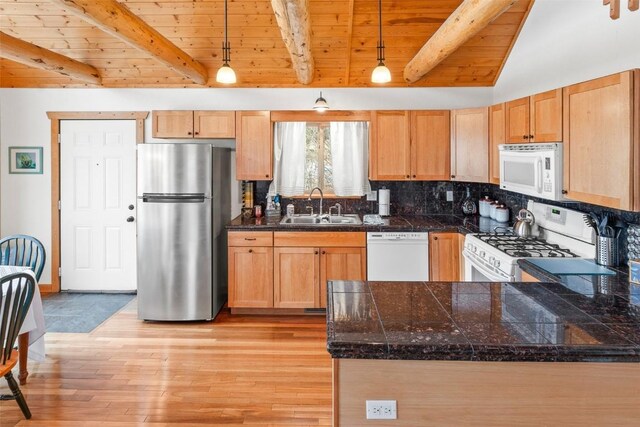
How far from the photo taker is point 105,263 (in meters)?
5.14

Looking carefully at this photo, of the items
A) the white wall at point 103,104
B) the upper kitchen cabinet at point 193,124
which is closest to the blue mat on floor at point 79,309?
the white wall at point 103,104

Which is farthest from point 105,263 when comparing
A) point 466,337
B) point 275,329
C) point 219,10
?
point 466,337

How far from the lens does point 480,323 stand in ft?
5.49

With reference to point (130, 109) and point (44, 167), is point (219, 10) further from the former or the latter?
point (44, 167)

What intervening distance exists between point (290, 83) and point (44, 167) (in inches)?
118

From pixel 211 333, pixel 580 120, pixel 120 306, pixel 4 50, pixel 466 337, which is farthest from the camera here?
pixel 120 306

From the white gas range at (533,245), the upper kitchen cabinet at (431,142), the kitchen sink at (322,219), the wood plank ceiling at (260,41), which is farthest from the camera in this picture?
the kitchen sink at (322,219)

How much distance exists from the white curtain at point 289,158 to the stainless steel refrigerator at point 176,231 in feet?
2.76

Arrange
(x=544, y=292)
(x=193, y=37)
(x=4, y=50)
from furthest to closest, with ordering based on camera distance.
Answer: (x=193, y=37)
(x=4, y=50)
(x=544, y=292)

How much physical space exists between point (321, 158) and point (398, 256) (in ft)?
4.78

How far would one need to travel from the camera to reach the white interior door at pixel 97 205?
16.6 feet

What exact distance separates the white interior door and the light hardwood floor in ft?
3.81

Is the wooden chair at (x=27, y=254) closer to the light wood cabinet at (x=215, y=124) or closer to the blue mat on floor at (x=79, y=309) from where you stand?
the blue mat on floor at (x=79, y=309)

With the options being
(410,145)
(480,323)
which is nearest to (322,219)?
(410,145)
